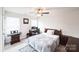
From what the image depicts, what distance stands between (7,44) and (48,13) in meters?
0.92

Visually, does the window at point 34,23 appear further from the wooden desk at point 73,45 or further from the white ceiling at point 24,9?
the wooden desk at point 73,45

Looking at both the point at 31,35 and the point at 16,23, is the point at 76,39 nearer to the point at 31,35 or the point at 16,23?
the point at 31,35

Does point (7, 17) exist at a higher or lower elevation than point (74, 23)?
higher

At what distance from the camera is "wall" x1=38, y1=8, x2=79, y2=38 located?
4.94 feet

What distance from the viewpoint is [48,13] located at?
1.56m

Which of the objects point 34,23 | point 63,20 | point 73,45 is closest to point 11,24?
point 34,23

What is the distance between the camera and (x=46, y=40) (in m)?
1.55

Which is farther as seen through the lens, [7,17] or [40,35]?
[40,35]

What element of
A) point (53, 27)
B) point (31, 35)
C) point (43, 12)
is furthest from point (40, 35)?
point (43, 12)

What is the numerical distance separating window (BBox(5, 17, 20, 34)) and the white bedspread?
1.09 feet

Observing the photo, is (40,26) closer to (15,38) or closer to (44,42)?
(44,42)

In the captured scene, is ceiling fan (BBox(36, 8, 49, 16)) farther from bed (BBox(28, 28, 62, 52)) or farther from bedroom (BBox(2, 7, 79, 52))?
bed (BBox(28, 28, 62, 52))

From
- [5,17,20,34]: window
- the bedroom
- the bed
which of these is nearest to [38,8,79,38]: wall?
the bedroom
